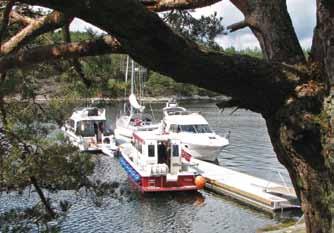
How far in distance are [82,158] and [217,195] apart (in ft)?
44.4

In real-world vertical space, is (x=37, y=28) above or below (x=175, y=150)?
above

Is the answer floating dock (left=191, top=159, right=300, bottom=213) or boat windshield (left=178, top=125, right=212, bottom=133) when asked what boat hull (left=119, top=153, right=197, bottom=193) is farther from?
boat windshield (left=178, top=125, right=212, bottom=133)

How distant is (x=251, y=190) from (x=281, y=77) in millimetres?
16507

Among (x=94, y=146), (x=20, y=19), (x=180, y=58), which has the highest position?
(x=20, y=19)

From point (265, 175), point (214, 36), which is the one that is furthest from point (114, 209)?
point (214, 36)

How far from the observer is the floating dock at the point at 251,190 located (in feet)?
57.7

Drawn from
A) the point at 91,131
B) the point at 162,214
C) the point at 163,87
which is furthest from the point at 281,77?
the point at 163,87

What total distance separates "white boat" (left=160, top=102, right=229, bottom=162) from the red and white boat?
356cm

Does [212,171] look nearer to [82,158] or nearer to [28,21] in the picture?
[82,158]

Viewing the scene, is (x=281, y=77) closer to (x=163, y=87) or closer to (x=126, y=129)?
(x=126, y=129)

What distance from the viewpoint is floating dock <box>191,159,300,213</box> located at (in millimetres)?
17594

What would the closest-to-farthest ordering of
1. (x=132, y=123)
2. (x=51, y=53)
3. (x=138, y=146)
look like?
(x=51, y=53)
(x=138, y=146)
(x=132, y=123)

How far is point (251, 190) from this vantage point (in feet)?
63.4

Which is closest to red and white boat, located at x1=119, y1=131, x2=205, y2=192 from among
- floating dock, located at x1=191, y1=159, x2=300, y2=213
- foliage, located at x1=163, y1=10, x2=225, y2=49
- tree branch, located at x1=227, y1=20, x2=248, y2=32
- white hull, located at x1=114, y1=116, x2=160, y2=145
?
floating dock, located at x1=191, y1=159, x2=300, y2=213
